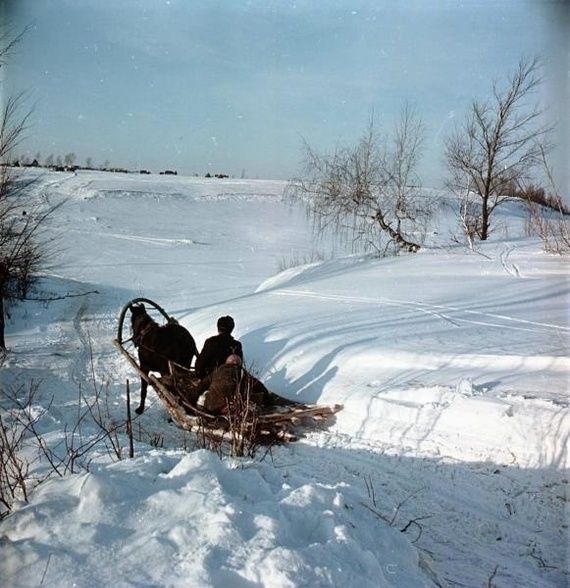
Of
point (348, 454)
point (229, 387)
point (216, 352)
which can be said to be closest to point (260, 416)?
point (229, 387)

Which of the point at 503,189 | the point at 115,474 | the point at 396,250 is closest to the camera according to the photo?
the point at 115,474

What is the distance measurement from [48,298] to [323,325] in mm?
10853

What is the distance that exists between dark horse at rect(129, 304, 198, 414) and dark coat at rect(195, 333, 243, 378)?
67cm

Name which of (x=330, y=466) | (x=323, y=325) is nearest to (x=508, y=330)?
(x=323, y=325)

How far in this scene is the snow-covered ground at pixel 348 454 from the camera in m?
2.38

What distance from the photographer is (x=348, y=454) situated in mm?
5062

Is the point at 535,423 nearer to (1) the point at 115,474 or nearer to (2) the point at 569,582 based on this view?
(2) the point at 569,582

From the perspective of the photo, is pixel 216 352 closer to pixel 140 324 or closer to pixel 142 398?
pixel 142 398

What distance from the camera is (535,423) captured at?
4.73 meters

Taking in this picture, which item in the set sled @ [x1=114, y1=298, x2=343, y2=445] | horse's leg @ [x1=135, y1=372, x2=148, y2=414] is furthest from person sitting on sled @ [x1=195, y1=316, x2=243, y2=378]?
horse's leg @ [x1=135, y1=372, x2=148, y2=414]

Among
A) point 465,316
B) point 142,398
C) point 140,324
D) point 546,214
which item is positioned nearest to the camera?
point 142,398

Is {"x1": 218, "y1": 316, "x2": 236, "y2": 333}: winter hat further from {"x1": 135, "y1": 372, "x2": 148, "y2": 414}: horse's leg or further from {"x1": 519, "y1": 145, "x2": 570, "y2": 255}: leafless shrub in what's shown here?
{"x1": 519, "y1": 145, "x2": 570, "y2": 255}: leafless shrub

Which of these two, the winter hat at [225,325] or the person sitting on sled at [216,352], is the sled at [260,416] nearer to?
the person sitting on sled at [216,352]

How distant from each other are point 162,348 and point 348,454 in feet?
10.9
